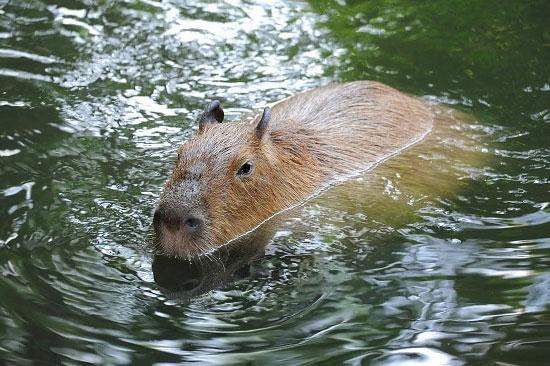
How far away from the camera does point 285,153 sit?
7090 mm

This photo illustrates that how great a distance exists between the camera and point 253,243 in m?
6.47

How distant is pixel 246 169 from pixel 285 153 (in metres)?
0.57

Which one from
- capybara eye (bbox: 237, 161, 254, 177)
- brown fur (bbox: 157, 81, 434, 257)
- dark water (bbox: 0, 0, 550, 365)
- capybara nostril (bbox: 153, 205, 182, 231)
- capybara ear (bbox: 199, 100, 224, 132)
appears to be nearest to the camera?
dark water (bbox: 0, 0, 550, 365)

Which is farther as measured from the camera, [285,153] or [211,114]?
[285,153]

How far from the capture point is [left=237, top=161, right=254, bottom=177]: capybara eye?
21.5 ft

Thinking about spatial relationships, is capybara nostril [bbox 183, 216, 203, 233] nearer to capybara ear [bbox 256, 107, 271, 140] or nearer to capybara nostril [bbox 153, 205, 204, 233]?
capybara nostril [bbox 153, 205, 204, 233]

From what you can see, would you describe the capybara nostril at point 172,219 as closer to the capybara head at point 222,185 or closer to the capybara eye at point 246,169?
the capybara head at point 222,185

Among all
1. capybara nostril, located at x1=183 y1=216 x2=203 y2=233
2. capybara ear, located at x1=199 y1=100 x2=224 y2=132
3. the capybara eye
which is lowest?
capybara nostril, located at x1=183 y1=216 x2=203 y2=233

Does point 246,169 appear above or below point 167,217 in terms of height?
above

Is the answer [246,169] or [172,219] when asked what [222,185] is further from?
[172,219]

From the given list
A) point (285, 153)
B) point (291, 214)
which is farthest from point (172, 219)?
point (285, 153)

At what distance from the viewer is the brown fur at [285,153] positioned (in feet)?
20.3

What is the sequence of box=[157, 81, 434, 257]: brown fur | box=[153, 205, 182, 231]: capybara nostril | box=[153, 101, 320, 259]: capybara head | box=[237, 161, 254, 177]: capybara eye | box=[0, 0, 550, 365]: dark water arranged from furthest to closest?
1. box=[237, 161, 254, 177]: capybara eye
2. box=[157, 81, 434, 257]: brown fur
3. box=[153, 101, 320, 259]: capybara head
4. box=[153, 205, 182, 231]: capybara nostril
5. box=[0, 0, 550, 365]: dark water

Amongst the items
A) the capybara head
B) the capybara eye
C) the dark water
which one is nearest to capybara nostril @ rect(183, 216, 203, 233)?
the capybara head
